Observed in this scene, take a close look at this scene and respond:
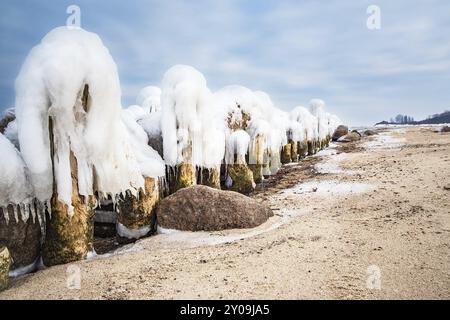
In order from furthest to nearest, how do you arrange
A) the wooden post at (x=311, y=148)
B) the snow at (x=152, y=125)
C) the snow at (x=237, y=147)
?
1. the wooden post at (x=311, y=148)
2. the snow at (x=237, y=147)
3. the snow at (x=152, y=125)

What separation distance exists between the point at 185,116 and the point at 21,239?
427 centimetres

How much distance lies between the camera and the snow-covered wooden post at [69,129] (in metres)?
4.09

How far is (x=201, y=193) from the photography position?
588 centimetres

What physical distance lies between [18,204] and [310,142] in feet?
67.3

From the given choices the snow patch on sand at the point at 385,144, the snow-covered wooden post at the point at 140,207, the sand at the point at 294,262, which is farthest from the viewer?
the snow patch on sand at the point at 385,144

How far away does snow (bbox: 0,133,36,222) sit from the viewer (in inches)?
155

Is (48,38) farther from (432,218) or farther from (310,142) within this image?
(310,142)

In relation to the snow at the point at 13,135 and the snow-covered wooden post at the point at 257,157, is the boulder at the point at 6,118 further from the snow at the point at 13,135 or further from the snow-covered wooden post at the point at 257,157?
the snow-covered wooden post at the point at 257,157

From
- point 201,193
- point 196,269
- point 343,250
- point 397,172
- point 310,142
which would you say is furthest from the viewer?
point 310,142

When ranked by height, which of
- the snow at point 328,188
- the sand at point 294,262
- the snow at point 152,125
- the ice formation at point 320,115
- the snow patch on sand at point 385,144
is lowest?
the sand at point 294,262

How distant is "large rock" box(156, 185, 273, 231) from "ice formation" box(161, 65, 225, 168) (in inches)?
62.8

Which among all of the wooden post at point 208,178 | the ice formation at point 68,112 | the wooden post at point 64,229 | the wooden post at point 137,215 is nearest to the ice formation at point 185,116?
the wooden post at point 208,178

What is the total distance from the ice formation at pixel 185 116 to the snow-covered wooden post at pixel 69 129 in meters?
2.48
